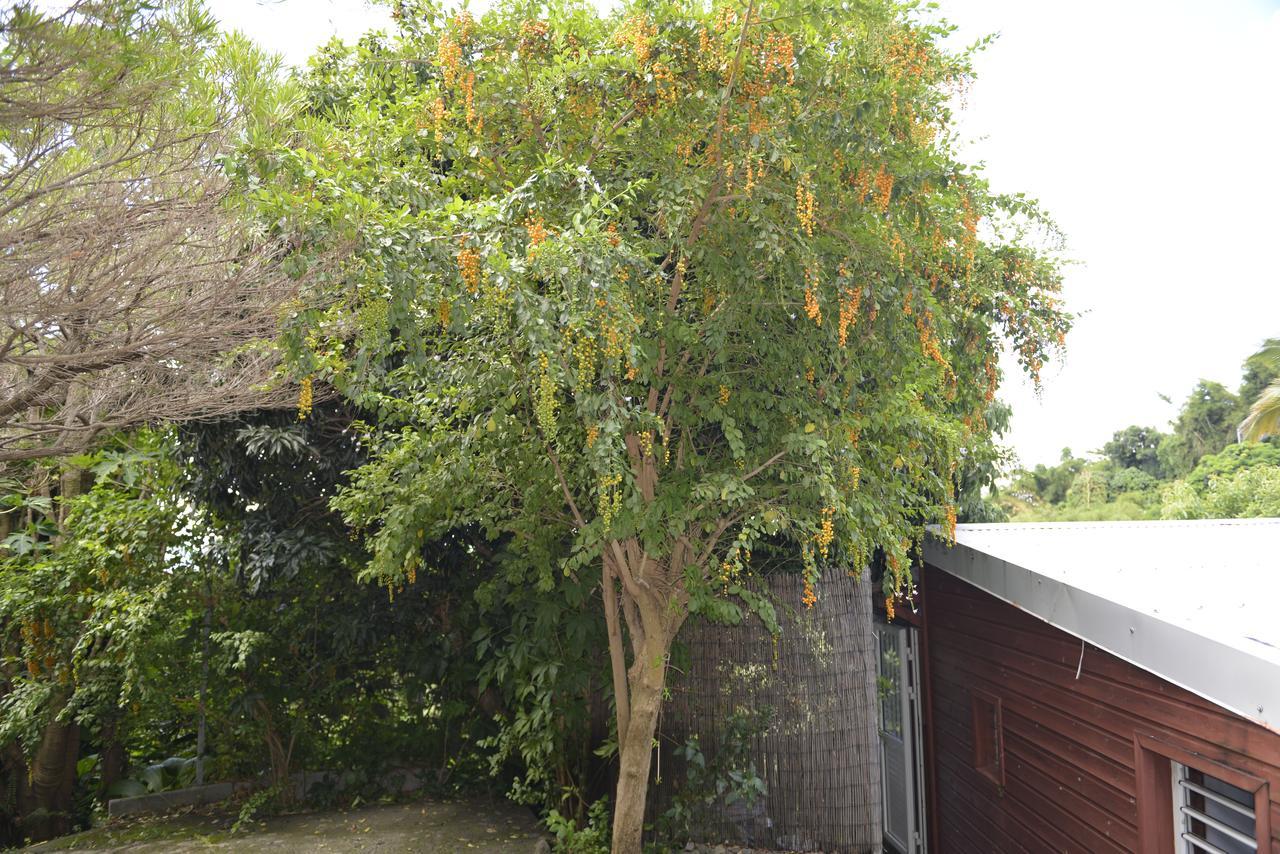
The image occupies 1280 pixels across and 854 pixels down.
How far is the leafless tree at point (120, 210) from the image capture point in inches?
121

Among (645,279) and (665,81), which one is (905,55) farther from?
(645,279)

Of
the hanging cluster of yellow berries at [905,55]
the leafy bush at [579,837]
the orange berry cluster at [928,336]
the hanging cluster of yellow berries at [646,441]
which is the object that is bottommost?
the leafy bush at [579,837]

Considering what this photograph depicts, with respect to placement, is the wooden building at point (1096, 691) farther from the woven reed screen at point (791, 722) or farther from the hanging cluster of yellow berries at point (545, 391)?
the hanging cluster of yellow berries at point (545, 391)

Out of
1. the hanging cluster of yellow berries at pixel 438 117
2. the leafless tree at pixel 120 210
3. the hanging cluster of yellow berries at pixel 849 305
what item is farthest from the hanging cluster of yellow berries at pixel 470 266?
the hanging cluster of yellow berries at pixel 849 305

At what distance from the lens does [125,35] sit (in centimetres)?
309

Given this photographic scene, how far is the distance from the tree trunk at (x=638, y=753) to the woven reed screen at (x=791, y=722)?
0.75 meters

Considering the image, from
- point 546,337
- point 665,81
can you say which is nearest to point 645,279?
point 665,81

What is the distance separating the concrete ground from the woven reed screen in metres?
1.07

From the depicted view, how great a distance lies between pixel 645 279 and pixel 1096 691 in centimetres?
267

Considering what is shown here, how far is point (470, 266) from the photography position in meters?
3.46

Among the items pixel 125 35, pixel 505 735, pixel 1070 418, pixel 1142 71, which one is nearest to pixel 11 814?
pixel 505 735

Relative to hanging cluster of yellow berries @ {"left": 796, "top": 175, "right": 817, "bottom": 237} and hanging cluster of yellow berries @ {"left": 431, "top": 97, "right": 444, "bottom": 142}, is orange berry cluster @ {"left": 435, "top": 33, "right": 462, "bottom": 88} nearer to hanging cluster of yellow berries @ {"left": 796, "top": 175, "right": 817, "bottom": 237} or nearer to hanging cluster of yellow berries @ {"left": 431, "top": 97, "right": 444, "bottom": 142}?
hanging cluster of yellow berries @ {"left": 431, "top": 97, "right": 444, "bottom": 142}

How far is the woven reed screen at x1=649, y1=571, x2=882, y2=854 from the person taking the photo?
565 centimetres

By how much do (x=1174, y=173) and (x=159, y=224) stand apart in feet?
141
